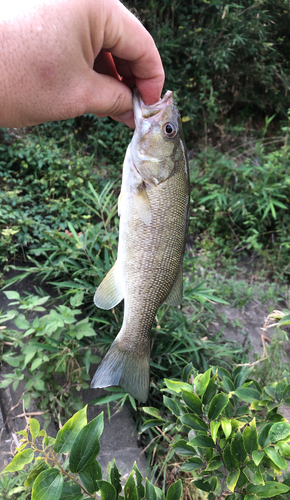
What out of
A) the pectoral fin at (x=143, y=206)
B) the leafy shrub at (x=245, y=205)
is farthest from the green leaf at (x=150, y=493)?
the leafy shrub at (x=245, y=205)

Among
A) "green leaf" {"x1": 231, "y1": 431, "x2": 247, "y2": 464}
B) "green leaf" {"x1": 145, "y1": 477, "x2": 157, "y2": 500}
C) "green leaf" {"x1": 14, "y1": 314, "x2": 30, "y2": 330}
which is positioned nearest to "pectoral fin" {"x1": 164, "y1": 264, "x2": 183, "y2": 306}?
"green leaf" {"x1": 231, "y1": 431, "x2": 247, "y2": 464}

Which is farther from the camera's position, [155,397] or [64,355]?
[155,397]

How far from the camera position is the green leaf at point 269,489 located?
2.97 feet

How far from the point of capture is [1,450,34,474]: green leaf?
843 mm

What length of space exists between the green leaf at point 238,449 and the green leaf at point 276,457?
0.08 metres

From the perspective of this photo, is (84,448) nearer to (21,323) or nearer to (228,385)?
(228,385)

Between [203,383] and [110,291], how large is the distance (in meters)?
0.70

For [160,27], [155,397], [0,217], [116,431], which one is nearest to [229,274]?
[155,397]

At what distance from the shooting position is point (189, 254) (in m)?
3.76

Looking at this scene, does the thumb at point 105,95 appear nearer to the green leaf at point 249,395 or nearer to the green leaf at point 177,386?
the green leaf at point 177,386

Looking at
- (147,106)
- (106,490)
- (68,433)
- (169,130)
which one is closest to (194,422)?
(106,490)

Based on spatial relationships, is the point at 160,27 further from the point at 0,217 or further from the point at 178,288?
the point at 178,288

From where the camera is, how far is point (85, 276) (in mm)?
2580

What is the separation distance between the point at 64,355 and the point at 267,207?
3.25m
